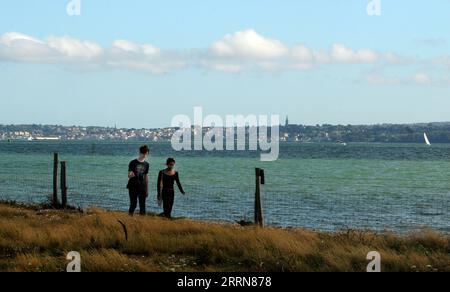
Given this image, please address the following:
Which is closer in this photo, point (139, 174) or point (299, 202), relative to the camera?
point (139, 174)

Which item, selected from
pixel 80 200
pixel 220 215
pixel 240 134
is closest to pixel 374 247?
pixel 220 215

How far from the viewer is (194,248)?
11711 millimetres

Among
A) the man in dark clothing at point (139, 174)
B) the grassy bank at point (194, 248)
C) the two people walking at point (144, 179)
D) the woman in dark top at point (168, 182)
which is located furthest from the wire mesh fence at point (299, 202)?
the grassy bank at point (194, 248)

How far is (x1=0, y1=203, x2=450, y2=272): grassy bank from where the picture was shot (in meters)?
10.2

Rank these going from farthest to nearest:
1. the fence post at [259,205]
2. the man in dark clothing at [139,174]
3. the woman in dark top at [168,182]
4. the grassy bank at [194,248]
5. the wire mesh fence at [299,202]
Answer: the wire mesh fence at [299,202]
the fence post at [259,205]
the woman in dark top at [168,182]
the man in dark clothing at [139,174]
the grassy bank at [194,248]

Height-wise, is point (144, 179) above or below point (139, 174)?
below

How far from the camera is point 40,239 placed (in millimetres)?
12234

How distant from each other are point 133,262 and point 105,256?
1.68 feet

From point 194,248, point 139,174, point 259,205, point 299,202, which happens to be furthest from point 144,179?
point 299,202

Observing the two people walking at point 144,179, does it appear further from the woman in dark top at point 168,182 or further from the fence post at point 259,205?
the fence post at point 259,205

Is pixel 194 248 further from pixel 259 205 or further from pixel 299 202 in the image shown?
pixel 299 202

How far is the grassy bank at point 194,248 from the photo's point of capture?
33.4 ft
